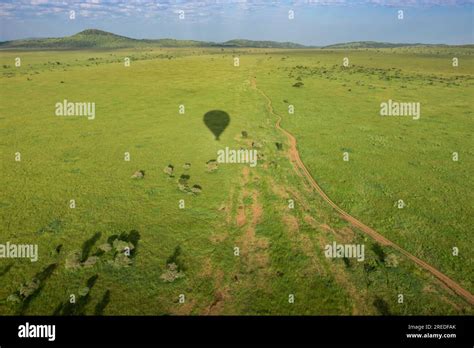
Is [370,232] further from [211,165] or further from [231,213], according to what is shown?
[211,165]

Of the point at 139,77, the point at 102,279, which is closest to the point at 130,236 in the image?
the point at 102,279

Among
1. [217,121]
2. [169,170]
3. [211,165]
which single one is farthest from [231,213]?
[217,121]

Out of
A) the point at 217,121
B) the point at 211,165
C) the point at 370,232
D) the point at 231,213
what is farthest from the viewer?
the point at 217,121

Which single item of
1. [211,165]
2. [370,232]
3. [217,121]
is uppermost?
[217,121]

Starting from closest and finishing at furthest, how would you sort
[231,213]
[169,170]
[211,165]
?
[231,213], [169,170], [211,165]

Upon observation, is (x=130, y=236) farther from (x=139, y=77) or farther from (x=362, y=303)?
(x=139, y=77)

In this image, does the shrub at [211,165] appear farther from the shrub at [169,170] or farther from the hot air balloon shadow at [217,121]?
the hot air balloon shadow at [217,121]

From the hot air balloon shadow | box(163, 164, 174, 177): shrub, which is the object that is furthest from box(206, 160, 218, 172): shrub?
the hot air balloon shadow
